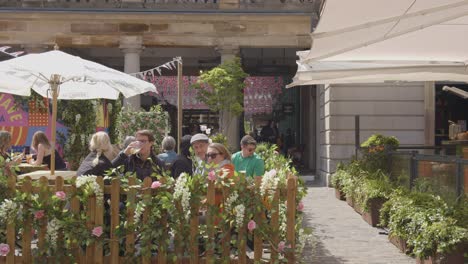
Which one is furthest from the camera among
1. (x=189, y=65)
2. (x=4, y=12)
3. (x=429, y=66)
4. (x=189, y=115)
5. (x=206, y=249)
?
(x=189, y=115)

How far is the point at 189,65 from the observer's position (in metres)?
29.8

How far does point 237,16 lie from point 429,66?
13478 mm

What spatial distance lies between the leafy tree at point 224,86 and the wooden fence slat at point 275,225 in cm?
1544

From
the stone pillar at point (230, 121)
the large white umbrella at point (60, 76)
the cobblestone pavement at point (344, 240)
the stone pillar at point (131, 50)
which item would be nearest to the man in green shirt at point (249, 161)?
the cobblestone pavement at point (344, 240)

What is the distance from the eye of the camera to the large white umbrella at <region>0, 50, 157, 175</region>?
9.22 m

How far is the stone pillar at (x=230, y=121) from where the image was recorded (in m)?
23.0

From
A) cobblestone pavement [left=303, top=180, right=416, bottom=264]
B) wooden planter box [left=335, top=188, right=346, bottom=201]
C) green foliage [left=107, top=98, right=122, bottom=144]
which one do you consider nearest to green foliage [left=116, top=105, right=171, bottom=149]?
green foliage [left=107, top=98, right=122, bottom=144]

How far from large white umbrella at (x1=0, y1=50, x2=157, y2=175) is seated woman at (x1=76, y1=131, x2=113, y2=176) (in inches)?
60.2

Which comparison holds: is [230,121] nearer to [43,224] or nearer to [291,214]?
[291,214]

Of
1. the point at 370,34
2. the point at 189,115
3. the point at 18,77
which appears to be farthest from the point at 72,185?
the point at 189,115

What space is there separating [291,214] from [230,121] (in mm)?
17150

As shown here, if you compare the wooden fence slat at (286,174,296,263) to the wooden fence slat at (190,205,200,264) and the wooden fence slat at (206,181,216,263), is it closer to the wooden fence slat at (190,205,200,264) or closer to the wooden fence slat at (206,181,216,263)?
the wooden fence slat at (206,181,216,263)

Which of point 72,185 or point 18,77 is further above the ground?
point 18,77

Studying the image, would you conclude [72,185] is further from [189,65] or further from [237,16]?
[189,65]
